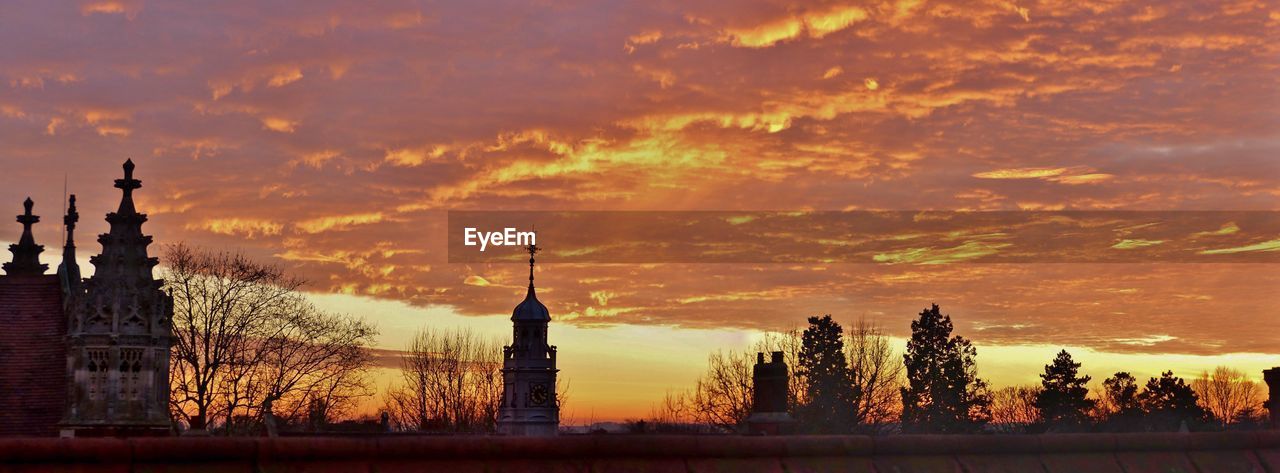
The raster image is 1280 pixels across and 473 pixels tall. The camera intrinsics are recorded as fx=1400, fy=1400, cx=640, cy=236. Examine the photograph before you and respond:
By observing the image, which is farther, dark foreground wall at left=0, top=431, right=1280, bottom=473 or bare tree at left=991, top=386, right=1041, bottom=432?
bare tree at left=991, top=386, right=1041, bottom=432

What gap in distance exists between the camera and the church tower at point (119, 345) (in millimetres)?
31906

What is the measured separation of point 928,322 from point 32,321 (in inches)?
3411

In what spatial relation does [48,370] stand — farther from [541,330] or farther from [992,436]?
[541,330]

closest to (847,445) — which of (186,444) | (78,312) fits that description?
(186,444)

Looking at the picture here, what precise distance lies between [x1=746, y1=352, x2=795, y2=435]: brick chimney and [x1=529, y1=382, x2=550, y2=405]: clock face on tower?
82352 millimetres

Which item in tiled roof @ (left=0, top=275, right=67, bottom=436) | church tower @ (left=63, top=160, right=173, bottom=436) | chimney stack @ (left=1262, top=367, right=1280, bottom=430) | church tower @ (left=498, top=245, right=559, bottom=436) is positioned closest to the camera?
chimney stack @ (left=1262, top=367, right=1280, bottom=430)

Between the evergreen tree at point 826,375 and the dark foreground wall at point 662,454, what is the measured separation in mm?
77634

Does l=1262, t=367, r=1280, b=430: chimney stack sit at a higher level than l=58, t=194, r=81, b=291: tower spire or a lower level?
lower

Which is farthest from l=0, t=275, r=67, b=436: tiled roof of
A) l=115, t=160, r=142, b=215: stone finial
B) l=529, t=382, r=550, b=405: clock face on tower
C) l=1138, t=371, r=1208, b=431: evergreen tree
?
l=1138, t=371, r=1208, b=431: evergreen tree

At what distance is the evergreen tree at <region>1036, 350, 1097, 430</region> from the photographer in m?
115

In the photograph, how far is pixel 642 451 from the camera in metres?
13.6

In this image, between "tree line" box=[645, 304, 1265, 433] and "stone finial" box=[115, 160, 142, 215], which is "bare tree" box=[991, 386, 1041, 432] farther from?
"stone finial" box=[115, 160, 142, 215]

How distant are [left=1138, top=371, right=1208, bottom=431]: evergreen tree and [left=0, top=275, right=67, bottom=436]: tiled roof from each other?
95.5 m

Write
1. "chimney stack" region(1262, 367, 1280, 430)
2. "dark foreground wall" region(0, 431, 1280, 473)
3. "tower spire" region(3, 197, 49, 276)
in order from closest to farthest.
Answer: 1. "dark foreground wall" region(0, 431, 1280, 473)
2. "chimney stack" region(1262, 367, 1280, 430)
3. "tower spire" region(3, 197, 49, 276)
